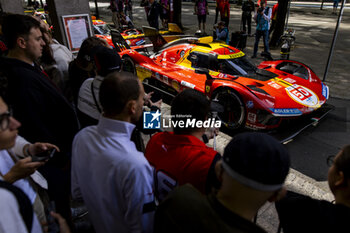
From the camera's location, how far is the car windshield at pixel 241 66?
4.81 meters

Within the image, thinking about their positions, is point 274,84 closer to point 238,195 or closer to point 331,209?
point 331,209

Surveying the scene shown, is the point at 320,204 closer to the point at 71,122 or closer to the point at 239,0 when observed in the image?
the point at 71,122

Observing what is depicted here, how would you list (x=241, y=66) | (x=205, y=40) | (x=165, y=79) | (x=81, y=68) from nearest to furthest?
1. (x=81, y=68)
2. (x=241, y=66)
3. (x=165, y=79)
4. (x=205, y=40)

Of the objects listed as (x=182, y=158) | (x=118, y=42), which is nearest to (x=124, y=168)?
(x=182, y=158)

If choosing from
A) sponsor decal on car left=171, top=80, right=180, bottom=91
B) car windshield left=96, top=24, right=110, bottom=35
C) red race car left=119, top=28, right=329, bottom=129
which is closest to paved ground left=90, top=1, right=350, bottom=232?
sponsor decal on car left=171, top=80, right=180, bottom=91

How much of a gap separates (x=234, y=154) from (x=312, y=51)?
1108 centimetres

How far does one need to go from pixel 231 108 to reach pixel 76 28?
3145 mm

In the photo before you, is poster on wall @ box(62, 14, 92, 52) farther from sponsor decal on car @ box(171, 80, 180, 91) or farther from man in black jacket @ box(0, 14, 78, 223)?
→ man in black jacket @ box(0, 14, 78, 223)

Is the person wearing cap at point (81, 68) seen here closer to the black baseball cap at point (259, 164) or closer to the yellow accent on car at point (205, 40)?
the black baseball cap at point (259, 164)

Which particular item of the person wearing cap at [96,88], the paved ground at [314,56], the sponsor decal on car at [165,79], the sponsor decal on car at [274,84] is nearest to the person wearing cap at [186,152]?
the person wearing cap at [96,88]

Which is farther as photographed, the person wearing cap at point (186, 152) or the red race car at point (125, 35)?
the red race car at point (125, 35)

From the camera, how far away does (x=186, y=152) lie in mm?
1410

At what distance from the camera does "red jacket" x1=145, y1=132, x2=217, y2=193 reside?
4.36ft

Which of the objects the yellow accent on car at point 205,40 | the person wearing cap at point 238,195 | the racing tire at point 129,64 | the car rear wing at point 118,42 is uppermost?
the person wearing cap at point 238,195
